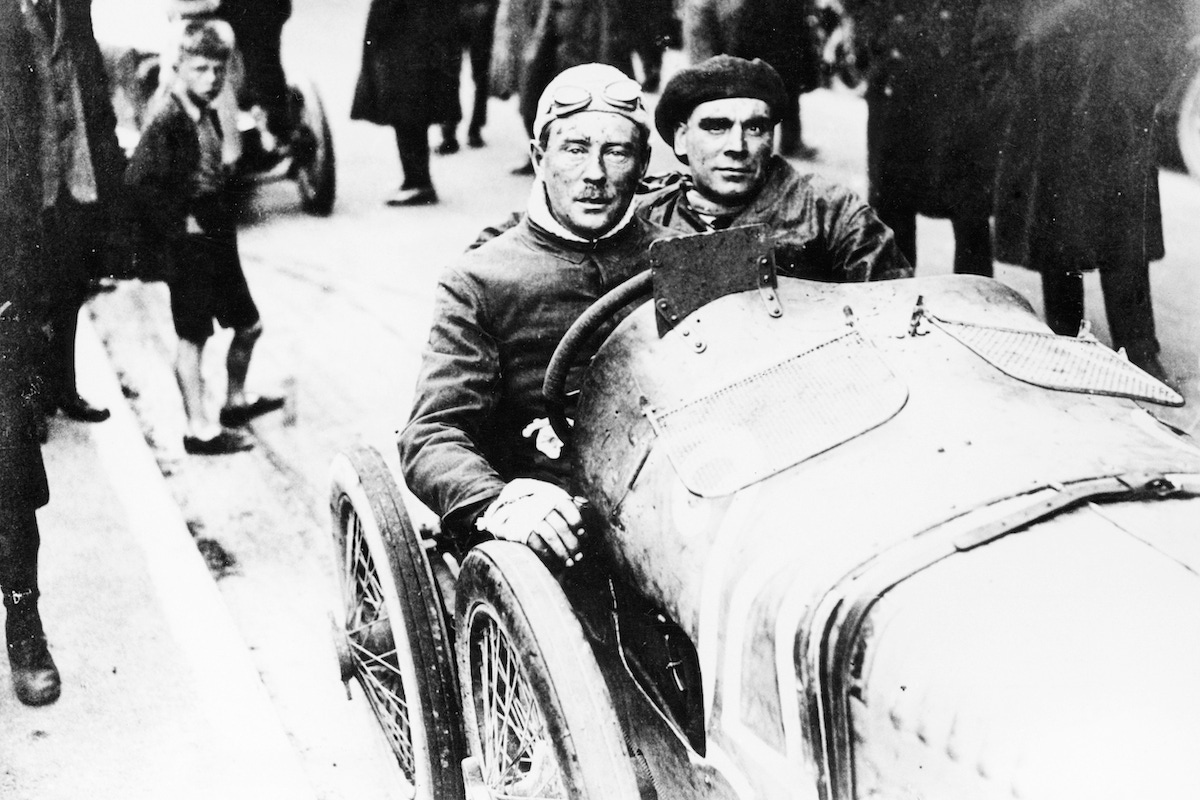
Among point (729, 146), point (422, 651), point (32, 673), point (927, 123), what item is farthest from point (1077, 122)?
point (32, 673)

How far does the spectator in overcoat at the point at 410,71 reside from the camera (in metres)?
3.97

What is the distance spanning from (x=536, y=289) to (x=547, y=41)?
1.66 metres

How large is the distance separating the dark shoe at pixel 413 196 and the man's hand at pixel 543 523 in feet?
7.91

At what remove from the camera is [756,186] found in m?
3.41

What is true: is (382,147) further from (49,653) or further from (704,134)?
(49,653)

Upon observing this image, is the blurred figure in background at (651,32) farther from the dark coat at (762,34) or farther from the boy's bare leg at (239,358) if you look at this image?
the boy's bare leg at (239,358)

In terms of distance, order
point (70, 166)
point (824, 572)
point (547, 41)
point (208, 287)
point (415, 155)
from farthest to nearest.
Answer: point (415, 155)
point (547, 41)
point (208, 287)
point (70, 166)
point (824, 572)

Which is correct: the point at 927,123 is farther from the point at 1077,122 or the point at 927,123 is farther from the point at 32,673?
the point at 32,673

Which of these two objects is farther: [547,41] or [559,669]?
[547,41]

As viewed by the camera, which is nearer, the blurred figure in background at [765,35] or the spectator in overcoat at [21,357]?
the spectator in overcoat at [21,357]

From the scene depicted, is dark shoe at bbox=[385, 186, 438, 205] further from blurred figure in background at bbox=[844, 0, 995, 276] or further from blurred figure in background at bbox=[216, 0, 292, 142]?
blurred figure in background at bbox=[844, 0, 995, 276]

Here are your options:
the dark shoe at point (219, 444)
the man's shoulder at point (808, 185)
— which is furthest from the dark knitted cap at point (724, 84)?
the dark shoe at point (219, 444)

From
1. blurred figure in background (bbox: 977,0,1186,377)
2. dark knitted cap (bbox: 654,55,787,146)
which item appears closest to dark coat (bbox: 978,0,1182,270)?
blurred figure in background (bbox: 977,0,1186,377)

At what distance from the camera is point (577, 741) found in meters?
1.80
